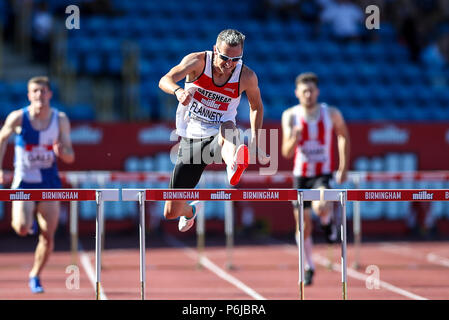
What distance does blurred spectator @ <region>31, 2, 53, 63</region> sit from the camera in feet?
55.7

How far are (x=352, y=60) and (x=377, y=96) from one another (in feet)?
4.62

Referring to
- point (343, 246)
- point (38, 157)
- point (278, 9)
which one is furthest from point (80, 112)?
point (343, 246)

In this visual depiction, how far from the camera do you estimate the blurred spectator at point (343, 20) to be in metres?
18.8

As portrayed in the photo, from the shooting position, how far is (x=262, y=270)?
10.6 m

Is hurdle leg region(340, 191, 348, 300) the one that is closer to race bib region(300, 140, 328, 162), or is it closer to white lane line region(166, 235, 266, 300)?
white lane line region(166, 235, 266, 300)

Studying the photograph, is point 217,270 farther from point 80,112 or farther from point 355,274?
point 80,112

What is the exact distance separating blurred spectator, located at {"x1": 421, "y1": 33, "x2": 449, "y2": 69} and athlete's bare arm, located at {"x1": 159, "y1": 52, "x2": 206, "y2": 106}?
1336 cm

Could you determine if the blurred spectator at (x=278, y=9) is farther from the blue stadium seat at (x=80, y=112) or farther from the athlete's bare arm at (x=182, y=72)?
the athlete's bare arm at (x=182, y=72)

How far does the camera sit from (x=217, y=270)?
10617 mm

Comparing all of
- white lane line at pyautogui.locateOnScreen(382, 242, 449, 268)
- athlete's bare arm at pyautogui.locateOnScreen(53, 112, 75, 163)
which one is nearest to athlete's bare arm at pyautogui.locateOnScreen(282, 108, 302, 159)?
athlete's bare arm at pyautogui.locateOnScreen(53, 112, 75, 163)

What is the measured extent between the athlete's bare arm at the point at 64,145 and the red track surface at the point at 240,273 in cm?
142

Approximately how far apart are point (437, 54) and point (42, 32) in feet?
30.7

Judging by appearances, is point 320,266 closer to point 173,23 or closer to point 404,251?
point 404,251

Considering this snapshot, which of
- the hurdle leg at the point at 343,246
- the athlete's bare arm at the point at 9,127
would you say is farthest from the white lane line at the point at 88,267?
the hurdle leg at the point at 343,246
